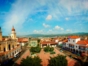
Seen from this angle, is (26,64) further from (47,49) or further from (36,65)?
(47,49)

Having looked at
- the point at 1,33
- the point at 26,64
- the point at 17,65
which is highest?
the point at 1,33

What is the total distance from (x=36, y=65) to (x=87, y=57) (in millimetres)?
4051

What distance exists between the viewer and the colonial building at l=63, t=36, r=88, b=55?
9.38 metres

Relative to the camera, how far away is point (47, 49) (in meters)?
11.5

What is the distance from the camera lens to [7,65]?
7156 millimetres

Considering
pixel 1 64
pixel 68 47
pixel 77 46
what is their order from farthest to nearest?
pixel 68 47, pixel 77 46, pixel 1 64

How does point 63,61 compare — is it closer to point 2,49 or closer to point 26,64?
point 26,64

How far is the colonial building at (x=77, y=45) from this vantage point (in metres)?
9.38

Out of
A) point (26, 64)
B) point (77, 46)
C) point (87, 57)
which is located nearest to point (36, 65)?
point (26, 64)

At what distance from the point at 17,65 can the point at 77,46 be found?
19.0 feet

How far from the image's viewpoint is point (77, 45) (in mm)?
10352

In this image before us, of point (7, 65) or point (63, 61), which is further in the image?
point (7, 65)

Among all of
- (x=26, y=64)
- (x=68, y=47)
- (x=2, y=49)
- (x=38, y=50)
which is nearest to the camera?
(x=26, y=64)

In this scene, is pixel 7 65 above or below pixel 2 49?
below
